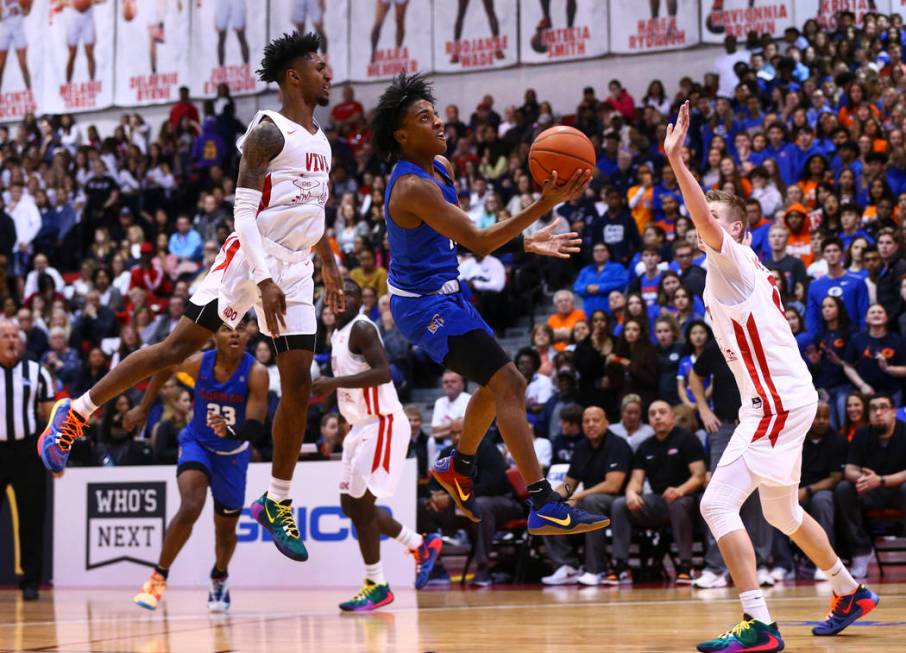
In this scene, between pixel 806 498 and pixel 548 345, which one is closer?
pixel 806 498

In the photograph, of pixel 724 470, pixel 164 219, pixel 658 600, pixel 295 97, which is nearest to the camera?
pixel 724 470

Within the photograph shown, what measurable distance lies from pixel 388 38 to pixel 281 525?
635 inches

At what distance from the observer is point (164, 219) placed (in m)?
20.3

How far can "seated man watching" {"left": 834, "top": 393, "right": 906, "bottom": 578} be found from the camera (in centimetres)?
1076

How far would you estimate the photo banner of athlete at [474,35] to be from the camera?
2072 cm

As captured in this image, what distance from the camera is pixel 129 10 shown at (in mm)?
23469

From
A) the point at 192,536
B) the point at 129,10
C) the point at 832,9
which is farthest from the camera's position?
the point at 129,10

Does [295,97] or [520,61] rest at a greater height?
[520,61]

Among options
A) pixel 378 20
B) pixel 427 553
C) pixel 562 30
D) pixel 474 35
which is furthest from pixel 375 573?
pixel 378 20

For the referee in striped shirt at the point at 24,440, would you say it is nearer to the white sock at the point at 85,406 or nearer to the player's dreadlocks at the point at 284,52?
the white sock at the point at 85,406

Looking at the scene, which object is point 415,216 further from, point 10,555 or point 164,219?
point 164,219

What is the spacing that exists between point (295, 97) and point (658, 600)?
4604 mm

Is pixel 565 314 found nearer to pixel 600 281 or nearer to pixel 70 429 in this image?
pixel 600 281

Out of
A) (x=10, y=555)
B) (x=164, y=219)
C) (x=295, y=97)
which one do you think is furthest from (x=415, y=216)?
(x=164, y=219)
